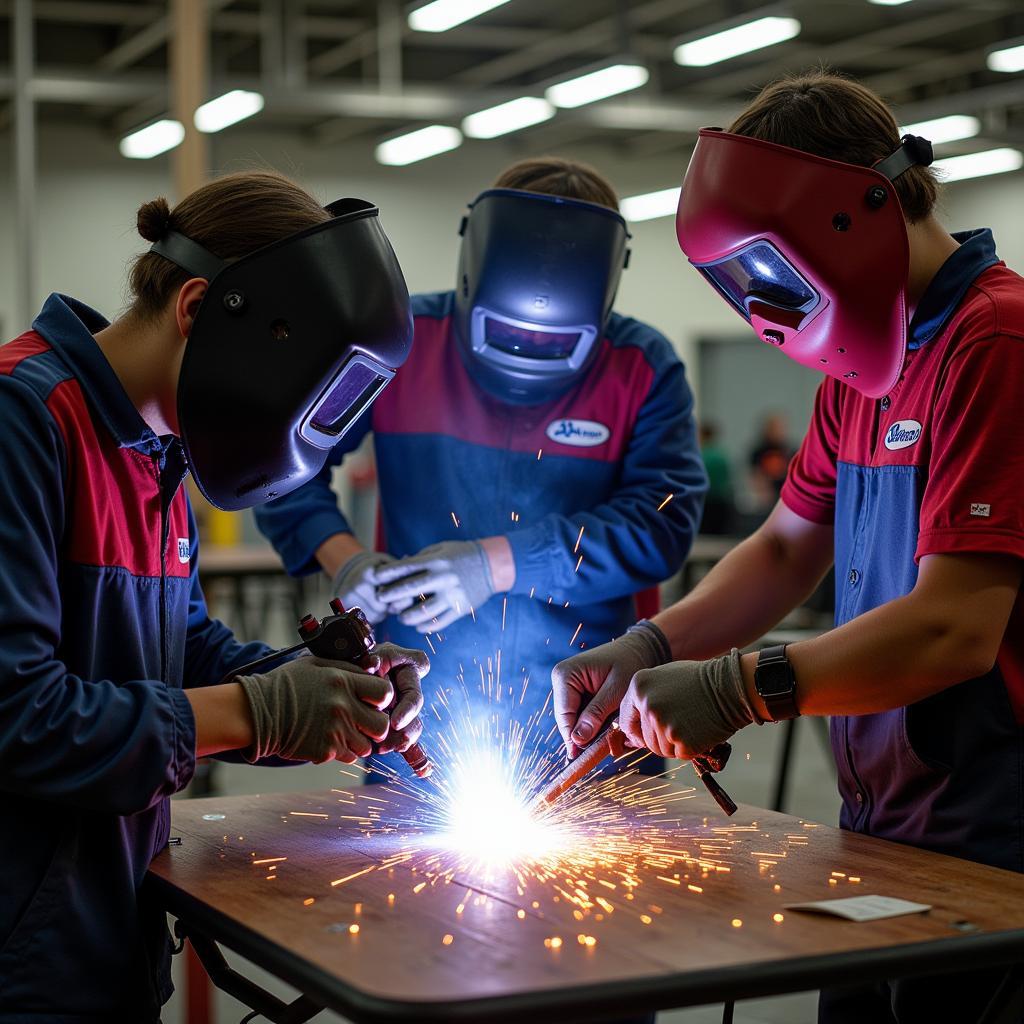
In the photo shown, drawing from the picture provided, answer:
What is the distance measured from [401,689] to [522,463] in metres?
0.67

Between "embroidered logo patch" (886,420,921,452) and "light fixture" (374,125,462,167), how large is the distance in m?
8.52

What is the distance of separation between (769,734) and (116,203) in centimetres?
810

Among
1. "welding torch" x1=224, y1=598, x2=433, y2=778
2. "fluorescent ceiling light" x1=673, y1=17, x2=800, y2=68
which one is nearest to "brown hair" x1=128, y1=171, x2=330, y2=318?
"welding torch" x1=224, y1=598, x2=433, y2=778

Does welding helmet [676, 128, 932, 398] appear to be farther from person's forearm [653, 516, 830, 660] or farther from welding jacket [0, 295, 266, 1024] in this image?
welding jacket [0, 295, 266, 1024]

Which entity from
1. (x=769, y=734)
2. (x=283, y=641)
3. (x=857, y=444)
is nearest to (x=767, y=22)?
(x=769, y=734)

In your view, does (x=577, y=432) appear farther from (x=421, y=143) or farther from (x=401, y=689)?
(x=421, y=143)

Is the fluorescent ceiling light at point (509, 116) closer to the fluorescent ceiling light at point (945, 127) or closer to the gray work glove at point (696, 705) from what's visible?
the fluorescent ceiling light at point (945, 127)

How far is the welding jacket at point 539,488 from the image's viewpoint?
7.34ft

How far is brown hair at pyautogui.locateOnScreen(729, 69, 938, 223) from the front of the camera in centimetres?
163

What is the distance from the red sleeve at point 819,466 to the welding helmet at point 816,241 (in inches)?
10.0

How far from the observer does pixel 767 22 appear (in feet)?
22.4

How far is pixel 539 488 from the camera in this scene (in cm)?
230

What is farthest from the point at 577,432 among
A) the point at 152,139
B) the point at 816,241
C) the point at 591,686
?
the point at 152,139

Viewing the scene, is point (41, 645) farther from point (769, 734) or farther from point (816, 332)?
point (769, 734)
